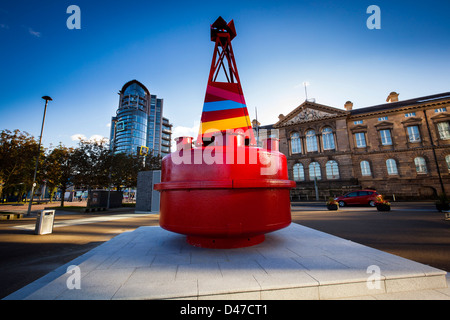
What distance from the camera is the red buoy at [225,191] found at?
3.59 metres

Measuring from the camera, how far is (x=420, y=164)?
27094mm

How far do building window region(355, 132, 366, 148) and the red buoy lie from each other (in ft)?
109

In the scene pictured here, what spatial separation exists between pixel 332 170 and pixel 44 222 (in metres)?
34.3

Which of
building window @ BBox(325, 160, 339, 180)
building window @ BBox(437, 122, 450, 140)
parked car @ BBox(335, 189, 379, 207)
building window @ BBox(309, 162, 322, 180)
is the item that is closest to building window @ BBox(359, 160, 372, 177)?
building window @ BBox(325, 160, 339, 180)

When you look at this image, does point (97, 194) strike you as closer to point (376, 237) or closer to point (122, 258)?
point (122, 258)

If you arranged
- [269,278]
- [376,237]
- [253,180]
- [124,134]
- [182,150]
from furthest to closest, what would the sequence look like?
[124,134], [376,237], [182,150], [253,180], [269,278]

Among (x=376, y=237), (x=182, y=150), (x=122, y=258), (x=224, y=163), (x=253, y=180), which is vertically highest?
(x=182, y=150)

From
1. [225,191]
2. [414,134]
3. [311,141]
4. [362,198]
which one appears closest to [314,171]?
[311,141]

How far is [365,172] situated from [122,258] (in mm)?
35254

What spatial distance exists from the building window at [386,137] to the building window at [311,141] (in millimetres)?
9536

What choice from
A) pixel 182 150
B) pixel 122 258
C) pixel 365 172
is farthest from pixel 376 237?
pixel 365 172

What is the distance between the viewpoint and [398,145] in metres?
28.4

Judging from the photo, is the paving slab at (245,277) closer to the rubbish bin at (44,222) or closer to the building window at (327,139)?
the rubbish bin at (44,222)

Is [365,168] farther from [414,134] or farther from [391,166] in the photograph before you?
[414,134]
